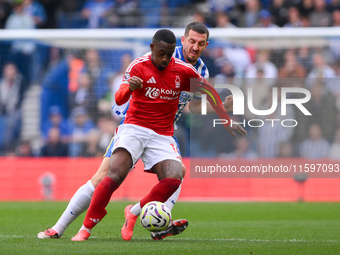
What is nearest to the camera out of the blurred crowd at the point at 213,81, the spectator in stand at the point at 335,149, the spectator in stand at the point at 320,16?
the spectator in stand at the point at 335,149

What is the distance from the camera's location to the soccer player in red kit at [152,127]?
674 cm

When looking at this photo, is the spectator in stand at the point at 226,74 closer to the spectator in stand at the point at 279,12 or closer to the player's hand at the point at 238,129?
the spectator in stand at the point at 279,12

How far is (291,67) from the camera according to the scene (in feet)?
49.9

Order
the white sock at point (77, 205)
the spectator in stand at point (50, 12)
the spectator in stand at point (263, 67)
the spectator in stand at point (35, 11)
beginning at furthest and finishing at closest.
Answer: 1. the spectator in stand at point (50, 12)
2. the spectator in stand at point (35, 11)
3. the spectator in stand at point (263, 67)
4. the white sock at point (77, 205)

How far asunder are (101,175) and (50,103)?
9.12m

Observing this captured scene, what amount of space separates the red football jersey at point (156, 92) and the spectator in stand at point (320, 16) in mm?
10786

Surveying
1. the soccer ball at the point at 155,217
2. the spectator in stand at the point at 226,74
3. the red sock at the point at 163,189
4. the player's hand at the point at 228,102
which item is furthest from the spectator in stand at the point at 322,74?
the soccer ball at the point at 155,217

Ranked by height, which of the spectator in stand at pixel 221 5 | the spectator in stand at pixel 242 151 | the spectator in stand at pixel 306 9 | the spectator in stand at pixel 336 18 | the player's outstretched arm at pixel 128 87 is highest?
the spectator in stand at pixel 221 5

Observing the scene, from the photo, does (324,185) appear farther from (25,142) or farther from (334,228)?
(25,142)

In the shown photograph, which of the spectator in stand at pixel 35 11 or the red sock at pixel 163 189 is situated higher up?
the spectator in stand at pixel 35 11

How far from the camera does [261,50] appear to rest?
15180mm

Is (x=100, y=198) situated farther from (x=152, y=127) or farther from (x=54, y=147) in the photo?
(x=54, y=147)

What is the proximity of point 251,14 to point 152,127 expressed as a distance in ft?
37.3

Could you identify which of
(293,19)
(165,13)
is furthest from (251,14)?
(165,13)
